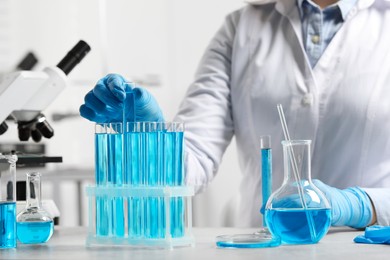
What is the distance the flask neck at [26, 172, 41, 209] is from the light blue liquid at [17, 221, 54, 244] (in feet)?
0.11

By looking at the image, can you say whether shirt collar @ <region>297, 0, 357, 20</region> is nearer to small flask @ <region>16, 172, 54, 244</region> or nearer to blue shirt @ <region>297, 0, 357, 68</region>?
blue shirt @ <region>297, 0, 357, 68</region>

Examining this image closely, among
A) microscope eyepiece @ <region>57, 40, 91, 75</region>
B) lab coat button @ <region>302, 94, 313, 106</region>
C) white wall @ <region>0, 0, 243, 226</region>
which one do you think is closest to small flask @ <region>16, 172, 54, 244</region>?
microscope eyepiece @ <region>57, 40, 91, 75</region>

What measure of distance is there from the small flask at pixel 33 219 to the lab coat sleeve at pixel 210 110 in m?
0.60

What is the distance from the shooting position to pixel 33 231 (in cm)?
138

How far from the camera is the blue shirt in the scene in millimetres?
1948

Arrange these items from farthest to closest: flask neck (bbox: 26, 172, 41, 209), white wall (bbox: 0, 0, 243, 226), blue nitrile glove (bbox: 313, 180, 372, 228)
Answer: white wall (bbox: 0, 0, 243, 226), blue nitrile glove (bbox: 313, 180, 372, 228), flask neck (bbox: 26, 172, 41, 209)

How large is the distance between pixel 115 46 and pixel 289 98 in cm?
274

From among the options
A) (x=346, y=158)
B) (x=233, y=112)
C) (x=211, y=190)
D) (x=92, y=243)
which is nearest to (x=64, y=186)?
(x=211, y=190)

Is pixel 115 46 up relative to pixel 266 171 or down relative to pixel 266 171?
up

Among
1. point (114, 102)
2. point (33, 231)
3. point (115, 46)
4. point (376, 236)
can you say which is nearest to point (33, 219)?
point (33, 231)

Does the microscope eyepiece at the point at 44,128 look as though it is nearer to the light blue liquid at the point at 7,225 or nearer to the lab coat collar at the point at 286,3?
the light blue liquid at the point at 7,225

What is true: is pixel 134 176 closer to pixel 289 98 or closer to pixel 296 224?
pixel 296 224

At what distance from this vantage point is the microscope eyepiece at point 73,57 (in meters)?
1.69

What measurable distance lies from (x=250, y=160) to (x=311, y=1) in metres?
0.48
